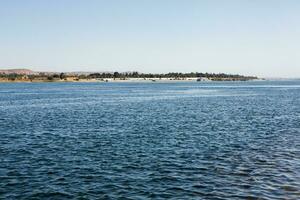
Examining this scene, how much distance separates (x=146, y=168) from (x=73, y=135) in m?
19.3

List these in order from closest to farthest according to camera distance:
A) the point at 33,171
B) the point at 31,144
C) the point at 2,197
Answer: the point at 2,197, the point at 33,171, the point at 31,144

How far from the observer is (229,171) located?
94.9ft

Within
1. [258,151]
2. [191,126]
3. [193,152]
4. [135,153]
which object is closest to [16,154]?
[135,153]

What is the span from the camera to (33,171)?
28922 millimetres

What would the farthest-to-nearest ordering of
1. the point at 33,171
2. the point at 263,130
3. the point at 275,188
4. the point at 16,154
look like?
the point at 263,130 < the point at 16,154 < the point at 33,171 < the point at 275,188

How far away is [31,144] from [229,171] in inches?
795

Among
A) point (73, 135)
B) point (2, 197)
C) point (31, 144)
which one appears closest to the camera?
point (2, 197)

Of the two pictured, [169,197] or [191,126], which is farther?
[191,126]

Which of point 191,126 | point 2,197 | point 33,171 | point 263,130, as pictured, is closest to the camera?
point 2,197

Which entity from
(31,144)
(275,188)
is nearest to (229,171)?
(275,188)

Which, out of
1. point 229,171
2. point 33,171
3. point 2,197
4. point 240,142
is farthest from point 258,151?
point 2,197

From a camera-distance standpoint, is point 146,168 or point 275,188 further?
point 146,168

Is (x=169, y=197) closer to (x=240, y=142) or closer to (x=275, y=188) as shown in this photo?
(x=275, y=188)

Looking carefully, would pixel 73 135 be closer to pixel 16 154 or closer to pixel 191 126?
pixel 16 154
